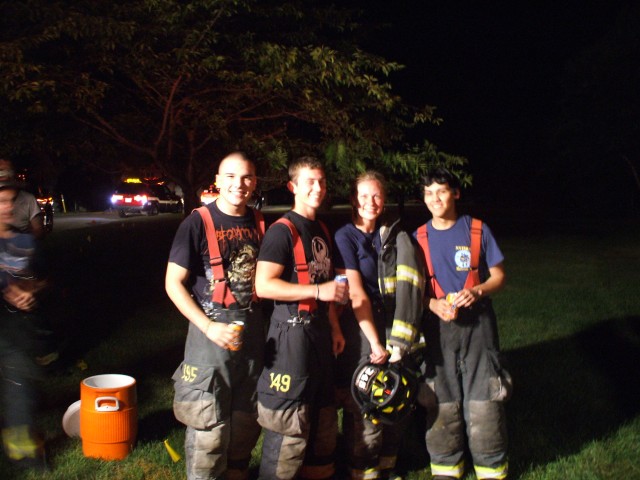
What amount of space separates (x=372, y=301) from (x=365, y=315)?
18 cm

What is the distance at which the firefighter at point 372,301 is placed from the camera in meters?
3.77

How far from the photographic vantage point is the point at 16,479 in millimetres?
4207

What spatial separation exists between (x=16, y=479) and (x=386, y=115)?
6.36 meters

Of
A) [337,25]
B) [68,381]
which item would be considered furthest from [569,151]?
[68,381]

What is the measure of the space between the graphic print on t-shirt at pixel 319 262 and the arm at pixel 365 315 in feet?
0.50

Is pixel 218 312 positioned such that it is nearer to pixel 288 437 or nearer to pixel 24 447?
pixel 288 437

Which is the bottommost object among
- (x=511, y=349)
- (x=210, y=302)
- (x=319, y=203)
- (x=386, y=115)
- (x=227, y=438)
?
(x=511, y=349)

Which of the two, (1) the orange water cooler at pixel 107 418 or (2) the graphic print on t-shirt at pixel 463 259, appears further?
(1) the orange water cooler at pixel 107 418

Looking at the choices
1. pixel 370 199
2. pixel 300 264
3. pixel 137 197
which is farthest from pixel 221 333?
pixel 137 197

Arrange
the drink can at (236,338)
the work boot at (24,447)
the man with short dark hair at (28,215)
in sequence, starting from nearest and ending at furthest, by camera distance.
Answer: the drink can at (236,338)
the work boot at (24,447)
the man with short dark hair at (28,215)

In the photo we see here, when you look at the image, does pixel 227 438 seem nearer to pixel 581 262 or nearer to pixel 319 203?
pixel 319 203

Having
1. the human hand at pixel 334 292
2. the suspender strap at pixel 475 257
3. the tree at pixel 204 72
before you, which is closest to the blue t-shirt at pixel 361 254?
the human hand at pixel 334 292

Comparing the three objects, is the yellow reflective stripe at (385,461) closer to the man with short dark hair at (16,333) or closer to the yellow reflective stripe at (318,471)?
the yellow reflective stripe at (318,471)

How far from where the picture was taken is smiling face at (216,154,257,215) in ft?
11.7
